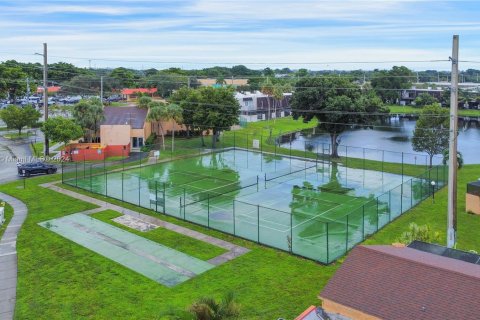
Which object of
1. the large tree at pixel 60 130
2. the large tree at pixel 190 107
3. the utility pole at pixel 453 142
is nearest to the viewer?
the utility pole at pixel 453 142

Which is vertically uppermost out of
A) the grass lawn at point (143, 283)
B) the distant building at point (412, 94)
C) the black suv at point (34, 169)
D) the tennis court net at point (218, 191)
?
the distant building at point (412, 94)

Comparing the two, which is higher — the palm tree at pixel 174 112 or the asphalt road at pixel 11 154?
the palm tree at pixel 174 112

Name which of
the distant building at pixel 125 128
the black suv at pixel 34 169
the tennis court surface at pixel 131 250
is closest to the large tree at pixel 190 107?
the distant building at pixel 125 128

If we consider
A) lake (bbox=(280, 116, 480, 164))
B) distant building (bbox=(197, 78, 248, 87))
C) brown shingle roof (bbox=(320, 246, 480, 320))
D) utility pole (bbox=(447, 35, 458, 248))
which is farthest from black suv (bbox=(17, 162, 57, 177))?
distant building (bbox=(197, 78, 248, 87))

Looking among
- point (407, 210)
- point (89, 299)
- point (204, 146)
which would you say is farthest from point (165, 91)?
point (89, 299)

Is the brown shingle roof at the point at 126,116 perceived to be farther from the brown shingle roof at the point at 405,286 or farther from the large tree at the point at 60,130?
the brown shingle roof at the point at 405,286

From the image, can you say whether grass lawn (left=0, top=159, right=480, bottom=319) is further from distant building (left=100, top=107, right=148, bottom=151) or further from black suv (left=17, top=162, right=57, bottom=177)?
distant building (left=100, top=107, right=148, bottom=151)
